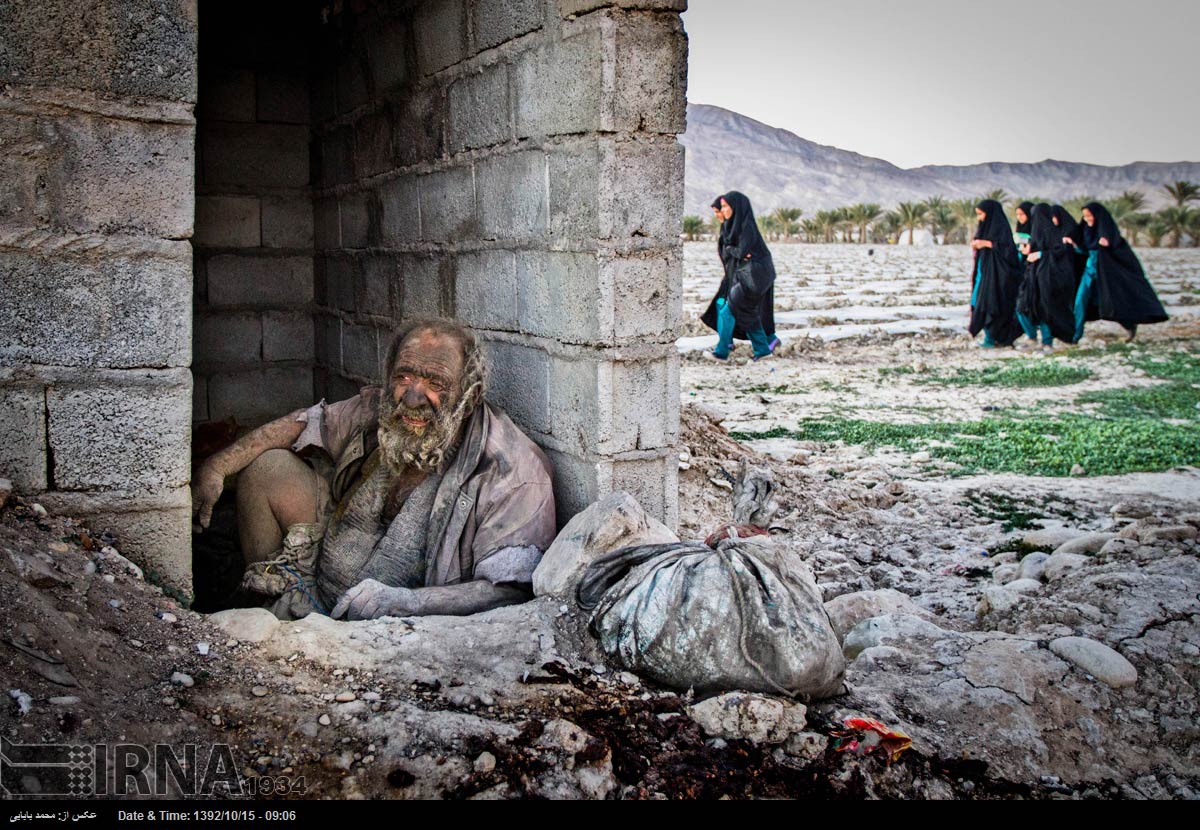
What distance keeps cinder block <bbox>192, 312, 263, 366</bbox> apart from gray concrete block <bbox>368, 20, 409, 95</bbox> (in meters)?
1.84

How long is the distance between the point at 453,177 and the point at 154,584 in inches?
93.4

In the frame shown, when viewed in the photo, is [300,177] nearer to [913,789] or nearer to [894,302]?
[913,789]

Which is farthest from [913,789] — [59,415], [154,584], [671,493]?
[59,415]

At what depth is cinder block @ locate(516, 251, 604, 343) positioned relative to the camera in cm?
405

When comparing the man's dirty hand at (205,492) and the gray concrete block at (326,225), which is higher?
the gray concrete block at (326,225)

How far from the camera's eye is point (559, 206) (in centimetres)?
423

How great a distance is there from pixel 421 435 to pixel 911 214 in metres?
56.4

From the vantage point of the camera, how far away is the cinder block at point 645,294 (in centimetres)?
407

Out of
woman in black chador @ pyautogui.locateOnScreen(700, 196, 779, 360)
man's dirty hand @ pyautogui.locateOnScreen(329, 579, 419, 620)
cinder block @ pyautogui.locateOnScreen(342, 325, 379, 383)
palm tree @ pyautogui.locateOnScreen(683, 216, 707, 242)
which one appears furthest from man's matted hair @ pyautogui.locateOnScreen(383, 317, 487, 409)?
palm tree @ pyautogui.locateOnScreen(683, 216, 707, 242)

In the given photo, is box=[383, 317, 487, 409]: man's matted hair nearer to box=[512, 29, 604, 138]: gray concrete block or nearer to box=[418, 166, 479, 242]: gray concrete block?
box=[418, 166, 479, 242]: gray concrete block

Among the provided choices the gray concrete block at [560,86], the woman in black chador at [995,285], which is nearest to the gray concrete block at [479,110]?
the gray concrete block at [560,86]

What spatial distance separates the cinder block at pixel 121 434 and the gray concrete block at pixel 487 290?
152 centimetres

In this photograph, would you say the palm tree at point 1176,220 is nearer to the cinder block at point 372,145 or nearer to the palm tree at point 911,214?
the palm tree at point 911,214

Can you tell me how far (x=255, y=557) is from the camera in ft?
14.8
